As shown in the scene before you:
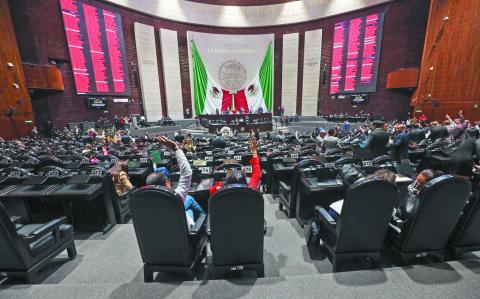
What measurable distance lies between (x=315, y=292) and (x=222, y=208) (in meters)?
0.90

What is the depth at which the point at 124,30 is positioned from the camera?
566 inches

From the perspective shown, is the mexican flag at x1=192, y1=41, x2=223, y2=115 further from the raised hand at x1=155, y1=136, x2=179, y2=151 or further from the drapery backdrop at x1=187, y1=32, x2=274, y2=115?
the raised hand at x1=155, y1=136, x2=179, y2=151

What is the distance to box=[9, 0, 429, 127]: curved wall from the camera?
11180 millimetres

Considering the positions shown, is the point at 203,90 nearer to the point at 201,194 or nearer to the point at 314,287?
the point at 201,194

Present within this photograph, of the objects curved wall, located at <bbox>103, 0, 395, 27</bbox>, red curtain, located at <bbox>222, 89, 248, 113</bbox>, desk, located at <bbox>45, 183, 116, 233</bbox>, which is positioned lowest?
desk, located at <bbox>45, 183, 116, 233</bbox>

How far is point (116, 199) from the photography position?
311 cm

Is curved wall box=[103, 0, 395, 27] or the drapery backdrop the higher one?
curved wall box=[103, 0, 395, 27]

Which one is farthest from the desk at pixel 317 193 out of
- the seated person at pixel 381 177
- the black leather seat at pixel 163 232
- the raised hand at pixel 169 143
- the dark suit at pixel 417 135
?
the dark suit at pixel 417 135

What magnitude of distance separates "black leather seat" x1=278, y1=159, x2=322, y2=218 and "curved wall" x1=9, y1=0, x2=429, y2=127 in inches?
557

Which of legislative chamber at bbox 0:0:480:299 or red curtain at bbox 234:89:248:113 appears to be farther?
red curtain at bbox 234:89:248:113

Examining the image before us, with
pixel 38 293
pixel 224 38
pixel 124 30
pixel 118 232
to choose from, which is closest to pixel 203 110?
pixel 224 38

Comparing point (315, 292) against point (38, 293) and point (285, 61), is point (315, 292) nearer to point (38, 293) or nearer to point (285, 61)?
point (38, 293)

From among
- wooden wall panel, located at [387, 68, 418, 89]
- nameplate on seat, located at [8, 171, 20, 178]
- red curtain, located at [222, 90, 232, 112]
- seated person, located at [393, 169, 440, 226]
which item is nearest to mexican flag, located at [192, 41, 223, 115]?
red curtain, located at [222, 90, 232, 112]

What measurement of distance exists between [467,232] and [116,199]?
4.04 metres
